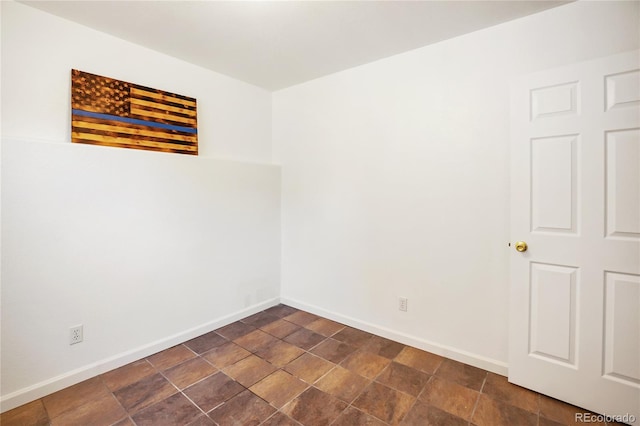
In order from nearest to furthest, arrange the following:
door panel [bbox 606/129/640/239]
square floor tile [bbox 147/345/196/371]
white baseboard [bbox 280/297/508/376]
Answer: door panel [bbox 606/129/640/239]
white baseboard [bbox 280/297/508/376]
square floor tile [bbox 147/345/196/371]

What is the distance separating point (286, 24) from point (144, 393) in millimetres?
2860

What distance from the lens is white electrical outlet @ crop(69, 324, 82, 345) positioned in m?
2.13

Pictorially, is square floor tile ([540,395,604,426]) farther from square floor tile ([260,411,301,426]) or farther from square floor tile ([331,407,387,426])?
square floor tile ([260,411,301,426])

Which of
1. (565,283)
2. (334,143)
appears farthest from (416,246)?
(334,143)

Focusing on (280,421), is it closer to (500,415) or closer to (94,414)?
(94,414)

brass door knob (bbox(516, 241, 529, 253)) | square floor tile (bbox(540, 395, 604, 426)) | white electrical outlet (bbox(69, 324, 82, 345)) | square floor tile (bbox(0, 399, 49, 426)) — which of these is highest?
brass door knob (bbox(516, 241, 529, 253))

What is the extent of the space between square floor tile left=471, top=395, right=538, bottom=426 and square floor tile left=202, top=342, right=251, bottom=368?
1771 millimetres

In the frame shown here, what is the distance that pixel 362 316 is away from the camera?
3037 mm

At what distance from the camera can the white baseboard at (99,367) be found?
191 centimetres

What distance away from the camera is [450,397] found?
78.4 inches

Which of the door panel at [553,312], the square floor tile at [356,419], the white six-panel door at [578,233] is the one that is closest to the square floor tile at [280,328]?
the square floor tile at [356,419]

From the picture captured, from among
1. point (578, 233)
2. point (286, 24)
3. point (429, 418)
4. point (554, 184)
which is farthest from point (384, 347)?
point (286, 24)

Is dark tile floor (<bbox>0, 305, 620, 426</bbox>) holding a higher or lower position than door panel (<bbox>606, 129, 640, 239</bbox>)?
lower

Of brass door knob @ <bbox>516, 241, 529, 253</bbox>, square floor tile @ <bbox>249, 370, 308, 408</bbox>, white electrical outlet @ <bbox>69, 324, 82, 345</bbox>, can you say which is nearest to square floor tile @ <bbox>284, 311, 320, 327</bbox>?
square floor tile @ <bbox>249, 370, 308, 408</bbox>
